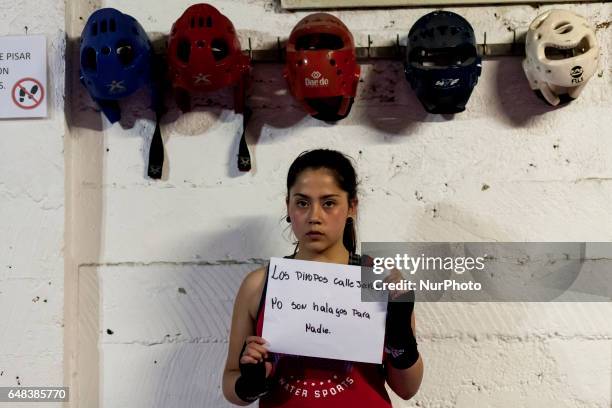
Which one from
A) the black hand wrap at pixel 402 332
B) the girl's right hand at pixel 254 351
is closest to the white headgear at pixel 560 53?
the black hand wrap at pixel 402 332

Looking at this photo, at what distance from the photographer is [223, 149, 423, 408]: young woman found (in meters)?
1.21

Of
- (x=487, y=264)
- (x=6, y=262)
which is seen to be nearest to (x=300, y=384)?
(x=487, y=264)

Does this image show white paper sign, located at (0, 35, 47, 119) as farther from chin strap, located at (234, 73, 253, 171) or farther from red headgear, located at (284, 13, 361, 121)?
red headgear, located at (284, 13, 361, 121)

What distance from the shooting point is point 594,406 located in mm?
1653

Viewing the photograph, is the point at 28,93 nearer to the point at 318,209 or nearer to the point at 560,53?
the point at 318,209

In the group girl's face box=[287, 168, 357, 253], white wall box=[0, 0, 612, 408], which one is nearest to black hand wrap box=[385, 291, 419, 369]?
girl's face box=[287, 168, 357, 253]

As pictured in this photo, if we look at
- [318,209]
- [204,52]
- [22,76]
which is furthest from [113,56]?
[318,209]

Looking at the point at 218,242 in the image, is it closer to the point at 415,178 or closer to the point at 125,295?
the point at 125,295

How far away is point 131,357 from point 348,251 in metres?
0.73

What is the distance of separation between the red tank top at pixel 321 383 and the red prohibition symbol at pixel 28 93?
900 mm

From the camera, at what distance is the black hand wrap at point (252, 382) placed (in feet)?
3.87

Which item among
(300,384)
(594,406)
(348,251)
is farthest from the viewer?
(594,406)

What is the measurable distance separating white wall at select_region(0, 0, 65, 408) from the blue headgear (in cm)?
17

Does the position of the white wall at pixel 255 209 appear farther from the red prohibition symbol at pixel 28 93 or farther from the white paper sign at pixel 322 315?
the white paper sign at pixel 322 315
